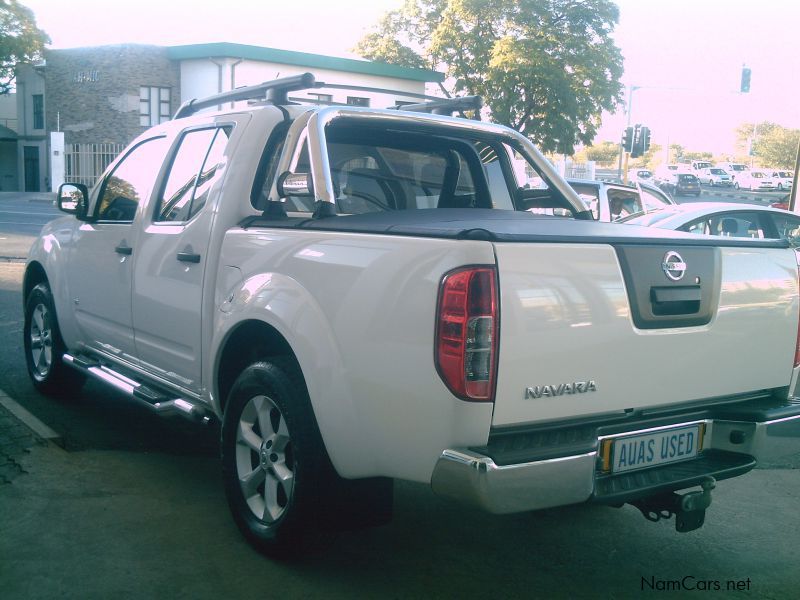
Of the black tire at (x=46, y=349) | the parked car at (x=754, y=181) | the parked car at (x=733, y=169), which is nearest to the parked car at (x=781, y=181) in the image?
the parked car at (x=754, y=181)

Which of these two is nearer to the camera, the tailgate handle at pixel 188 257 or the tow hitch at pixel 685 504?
the tow hitch at pixel 685 504

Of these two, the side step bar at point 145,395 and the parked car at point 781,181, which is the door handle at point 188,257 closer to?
the side step bar at point 145,395

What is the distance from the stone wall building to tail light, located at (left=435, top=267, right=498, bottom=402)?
37081 millimetres

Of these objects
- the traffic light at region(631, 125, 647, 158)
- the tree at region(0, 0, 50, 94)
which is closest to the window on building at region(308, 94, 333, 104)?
the traffic light at region(631, 125, 647, 158)

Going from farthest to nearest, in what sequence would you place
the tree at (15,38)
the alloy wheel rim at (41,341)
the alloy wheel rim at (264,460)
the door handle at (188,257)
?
1. the tree at (15,38)
2. the alloy wheel rim at (41,341)
3. the door handle at (188,257)
4. the alloy wheel rim at (264,460)

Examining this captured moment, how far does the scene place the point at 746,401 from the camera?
3678mm

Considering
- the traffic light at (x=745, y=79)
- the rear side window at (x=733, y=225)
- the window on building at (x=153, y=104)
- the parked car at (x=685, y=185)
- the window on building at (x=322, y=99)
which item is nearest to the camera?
the window on building at (x=322, y=99)

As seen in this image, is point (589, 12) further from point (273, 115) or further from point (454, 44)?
point (273, 115)

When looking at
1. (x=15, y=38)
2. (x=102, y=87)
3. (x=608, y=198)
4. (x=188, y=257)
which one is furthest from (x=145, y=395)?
(x=15, y=38)

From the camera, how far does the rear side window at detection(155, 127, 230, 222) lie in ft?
14.5

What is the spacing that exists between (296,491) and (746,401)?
1867 millimetres

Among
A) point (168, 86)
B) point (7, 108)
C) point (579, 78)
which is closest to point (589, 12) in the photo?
point (579, 78)

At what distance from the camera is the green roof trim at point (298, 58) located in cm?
3828

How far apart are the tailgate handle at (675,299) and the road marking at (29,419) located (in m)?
3.57
